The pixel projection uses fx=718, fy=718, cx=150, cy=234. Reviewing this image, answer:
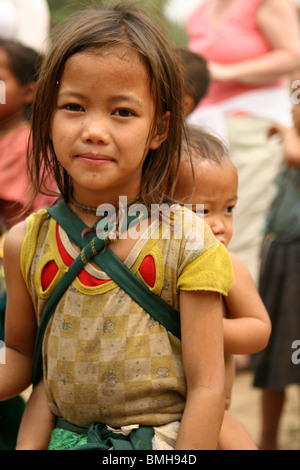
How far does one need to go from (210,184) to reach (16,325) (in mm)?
636

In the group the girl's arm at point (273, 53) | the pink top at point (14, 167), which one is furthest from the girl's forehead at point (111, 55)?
the girl's arm at point (273, 53)

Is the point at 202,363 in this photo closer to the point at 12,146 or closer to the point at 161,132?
the point at 161,132

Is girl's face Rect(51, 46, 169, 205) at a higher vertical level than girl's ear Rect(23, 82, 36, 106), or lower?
lower

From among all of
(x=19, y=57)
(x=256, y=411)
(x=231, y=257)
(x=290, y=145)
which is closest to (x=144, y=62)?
(x=231, y=257)

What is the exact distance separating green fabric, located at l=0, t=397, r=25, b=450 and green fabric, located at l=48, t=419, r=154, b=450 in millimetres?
582

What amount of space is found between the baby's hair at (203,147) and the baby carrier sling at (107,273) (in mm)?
338

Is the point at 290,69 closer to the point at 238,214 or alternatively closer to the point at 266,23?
the point at 266,23

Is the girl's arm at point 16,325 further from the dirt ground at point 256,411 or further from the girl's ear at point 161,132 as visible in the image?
the dirt ground at point 256,411

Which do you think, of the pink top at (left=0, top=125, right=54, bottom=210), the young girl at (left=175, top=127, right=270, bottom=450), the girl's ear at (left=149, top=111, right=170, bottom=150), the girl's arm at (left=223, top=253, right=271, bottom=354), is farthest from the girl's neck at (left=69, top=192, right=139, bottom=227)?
the pink top at (left=0, top=125, right=54, bottom=210)

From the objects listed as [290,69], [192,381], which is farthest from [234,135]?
[192,381]

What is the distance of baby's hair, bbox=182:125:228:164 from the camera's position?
1.95m

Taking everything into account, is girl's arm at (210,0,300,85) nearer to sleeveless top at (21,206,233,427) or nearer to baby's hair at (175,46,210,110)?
baby's hair at (175,46,210,110)

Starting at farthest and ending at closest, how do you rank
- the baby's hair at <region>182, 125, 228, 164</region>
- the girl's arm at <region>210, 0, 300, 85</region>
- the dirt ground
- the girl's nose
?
1. the girl's arm at <region>210, 0, 300, 85</region>
2. the dirt ground
3. the baby's hair at <region>182, 125, 228, 164</region>
4. the girl's nose

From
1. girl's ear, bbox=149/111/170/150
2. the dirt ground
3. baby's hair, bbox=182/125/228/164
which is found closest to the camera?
girl's ear, bbox=149/111/170/150
